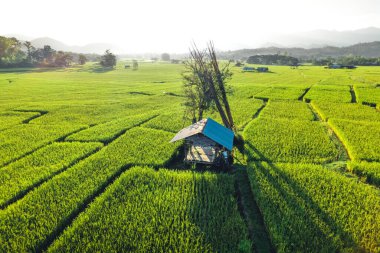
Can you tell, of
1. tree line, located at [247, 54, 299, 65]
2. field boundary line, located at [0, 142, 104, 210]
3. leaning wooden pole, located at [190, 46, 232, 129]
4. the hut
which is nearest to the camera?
field boundary line, located at [0, 142, 104, 210]

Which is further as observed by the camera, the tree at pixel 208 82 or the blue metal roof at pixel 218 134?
the tree at pixel 208 82

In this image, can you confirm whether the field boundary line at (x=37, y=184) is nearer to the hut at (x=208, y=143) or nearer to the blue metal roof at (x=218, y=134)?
the hut at (x=208, y=143)

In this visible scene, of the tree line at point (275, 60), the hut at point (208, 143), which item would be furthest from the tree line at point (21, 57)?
the hut at point (208, 143)

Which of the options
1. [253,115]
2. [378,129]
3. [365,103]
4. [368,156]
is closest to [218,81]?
[253,115]

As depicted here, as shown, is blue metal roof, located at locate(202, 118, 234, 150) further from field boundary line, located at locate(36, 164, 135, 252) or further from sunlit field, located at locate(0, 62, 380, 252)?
field boundary line, located at locate(36, 164, 135, 252)

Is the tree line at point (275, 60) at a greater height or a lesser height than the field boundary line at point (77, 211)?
greater

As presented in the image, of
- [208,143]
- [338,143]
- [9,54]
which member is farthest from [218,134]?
[9,54]

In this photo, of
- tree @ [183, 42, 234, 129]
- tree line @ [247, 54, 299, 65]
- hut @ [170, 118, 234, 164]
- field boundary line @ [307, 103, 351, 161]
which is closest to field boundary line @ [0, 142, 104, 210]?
hut @ [170, 118, 234, 164]

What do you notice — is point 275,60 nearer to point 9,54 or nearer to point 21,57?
point 21,57
